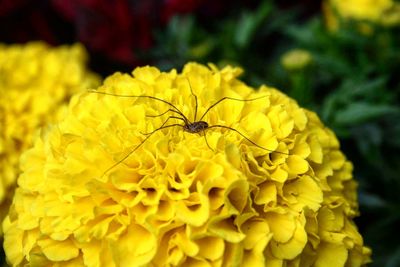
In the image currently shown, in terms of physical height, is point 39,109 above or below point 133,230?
above

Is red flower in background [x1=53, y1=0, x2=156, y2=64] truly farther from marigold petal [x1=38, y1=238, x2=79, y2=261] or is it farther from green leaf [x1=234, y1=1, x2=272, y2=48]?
marigold petal [x1=38, y1=238, x2=79, y2=261]

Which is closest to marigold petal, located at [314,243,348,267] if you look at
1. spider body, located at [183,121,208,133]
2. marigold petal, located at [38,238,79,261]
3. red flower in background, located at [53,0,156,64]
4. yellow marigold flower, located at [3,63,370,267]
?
yellow marigold flower, located at [3,63,370,267]

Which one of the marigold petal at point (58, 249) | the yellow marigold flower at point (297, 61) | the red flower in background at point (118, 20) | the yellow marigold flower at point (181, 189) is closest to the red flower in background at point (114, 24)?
the red flower in background at point (118, 20)

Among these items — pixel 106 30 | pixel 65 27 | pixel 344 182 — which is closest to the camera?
pixel 344 182

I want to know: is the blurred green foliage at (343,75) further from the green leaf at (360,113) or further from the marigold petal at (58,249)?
the marigold petal at (58,249)

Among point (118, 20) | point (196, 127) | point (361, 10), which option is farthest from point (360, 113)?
point (118, 20)

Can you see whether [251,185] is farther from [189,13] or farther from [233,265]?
[189,13]

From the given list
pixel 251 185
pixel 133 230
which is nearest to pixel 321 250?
pixel 251 185
